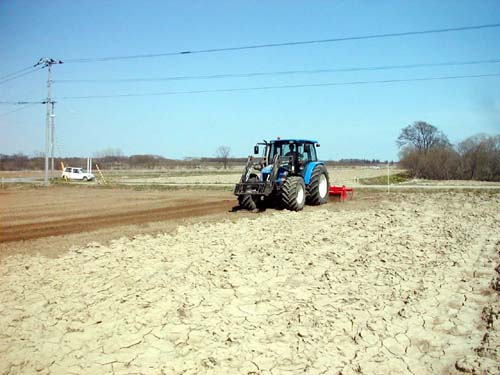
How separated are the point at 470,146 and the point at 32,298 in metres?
44.6

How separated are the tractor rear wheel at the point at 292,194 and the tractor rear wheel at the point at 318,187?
1.43 meters

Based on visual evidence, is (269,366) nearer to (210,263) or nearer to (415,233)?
(210,263)

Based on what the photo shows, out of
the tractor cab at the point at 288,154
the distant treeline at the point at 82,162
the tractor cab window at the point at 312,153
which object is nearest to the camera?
the tractor cab at the point at 288,154

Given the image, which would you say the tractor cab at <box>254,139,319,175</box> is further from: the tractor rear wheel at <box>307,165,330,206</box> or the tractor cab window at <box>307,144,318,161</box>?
the tractor rear wheel at <box>307,165,330,206</box>

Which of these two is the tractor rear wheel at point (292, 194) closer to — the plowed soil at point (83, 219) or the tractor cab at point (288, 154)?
the tractor cab at point (288, 154)

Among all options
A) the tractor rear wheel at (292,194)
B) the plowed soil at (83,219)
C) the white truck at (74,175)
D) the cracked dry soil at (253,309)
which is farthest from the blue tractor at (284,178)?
the white truck at (74,175)

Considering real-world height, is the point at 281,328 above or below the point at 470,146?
below

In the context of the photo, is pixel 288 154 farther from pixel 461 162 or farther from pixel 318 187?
pixel 461 162

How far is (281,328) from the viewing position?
471cm

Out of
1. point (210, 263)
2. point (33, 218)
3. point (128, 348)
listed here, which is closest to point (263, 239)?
point (210, 263)

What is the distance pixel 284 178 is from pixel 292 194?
734mm

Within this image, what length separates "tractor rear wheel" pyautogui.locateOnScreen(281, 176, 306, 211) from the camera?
1346 cm

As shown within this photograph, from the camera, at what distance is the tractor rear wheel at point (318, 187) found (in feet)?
50.4

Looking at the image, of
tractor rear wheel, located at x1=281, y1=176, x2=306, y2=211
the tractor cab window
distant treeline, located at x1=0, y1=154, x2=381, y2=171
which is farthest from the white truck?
tractor rear wheel, located at x1=281, y1=176, x2=306, y2=211
